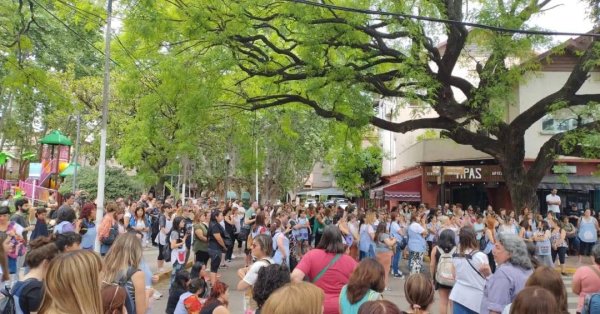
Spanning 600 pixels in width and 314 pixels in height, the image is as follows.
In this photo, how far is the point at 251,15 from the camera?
509 inches

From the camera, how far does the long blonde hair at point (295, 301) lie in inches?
101

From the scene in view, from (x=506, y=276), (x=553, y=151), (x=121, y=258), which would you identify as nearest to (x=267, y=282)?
(x=121, y=258)

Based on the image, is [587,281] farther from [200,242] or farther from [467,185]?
[467,185]

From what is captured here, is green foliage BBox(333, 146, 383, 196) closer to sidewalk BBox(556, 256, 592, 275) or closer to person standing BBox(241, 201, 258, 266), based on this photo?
person standing BBox(241, 201, 258, 266)

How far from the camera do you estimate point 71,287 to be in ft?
9.22

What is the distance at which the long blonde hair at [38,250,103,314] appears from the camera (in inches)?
110

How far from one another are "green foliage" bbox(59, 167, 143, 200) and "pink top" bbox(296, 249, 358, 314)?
2115 centimetres

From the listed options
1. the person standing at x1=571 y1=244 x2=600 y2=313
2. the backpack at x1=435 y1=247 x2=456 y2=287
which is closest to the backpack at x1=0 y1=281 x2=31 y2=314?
the backpack at x1=435 y1=247 x2=456 y2=287

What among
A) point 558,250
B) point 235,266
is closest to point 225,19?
point 235,266

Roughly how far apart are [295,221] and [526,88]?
1356 centimetres

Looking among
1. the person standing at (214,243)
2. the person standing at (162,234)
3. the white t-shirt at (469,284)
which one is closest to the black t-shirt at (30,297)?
the white t-shirt at (469,284)

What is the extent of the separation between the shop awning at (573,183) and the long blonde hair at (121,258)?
20421 mm

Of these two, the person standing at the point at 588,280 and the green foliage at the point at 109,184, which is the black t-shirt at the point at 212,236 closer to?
the person standing at the point at 588,280

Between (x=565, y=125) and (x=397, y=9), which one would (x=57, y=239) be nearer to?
(x=397, y=9)
